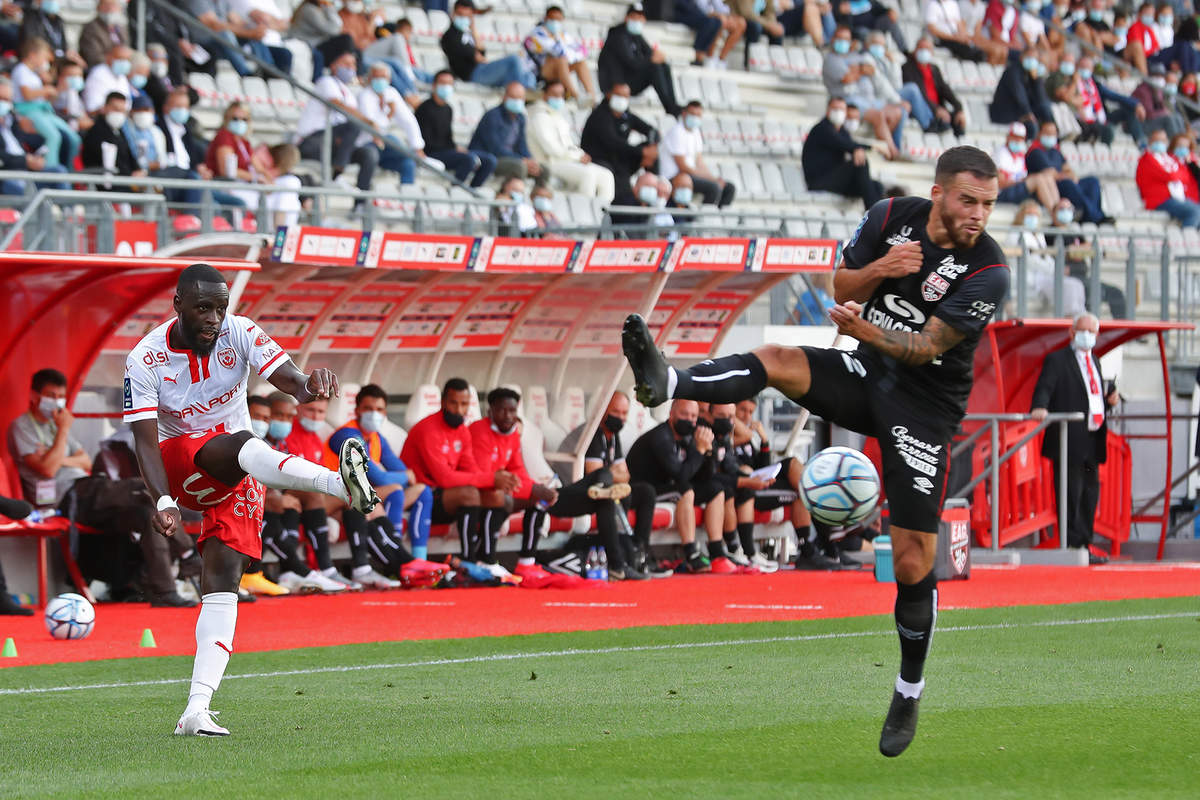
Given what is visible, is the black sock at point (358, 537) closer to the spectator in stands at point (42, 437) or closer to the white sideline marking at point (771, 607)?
the spectator in stands at point (42, 437)

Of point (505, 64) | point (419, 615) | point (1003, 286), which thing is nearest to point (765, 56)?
point (505, 64)

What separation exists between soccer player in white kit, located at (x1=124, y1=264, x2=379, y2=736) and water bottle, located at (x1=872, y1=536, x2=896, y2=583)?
9.34 metres

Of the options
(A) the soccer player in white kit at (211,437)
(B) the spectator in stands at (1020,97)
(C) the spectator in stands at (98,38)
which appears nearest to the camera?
(A) the soccer player in white kit at (211,437)

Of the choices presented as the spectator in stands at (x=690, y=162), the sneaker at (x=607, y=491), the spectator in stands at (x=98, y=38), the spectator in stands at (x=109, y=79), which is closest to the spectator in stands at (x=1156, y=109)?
the spectator in stands at (x=690, y=162)

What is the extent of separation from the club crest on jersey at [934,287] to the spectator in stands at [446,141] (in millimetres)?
14012

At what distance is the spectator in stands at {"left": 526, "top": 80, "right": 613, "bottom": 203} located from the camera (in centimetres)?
2141

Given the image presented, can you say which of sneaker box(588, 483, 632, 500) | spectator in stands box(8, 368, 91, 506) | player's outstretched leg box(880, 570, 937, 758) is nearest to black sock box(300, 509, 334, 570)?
spectator in stands box(8, 368, 91, 506)

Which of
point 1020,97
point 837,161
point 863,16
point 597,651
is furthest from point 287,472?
point 1020,97

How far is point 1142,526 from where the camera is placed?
70.1ft

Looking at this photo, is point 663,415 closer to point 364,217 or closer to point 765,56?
point 364,217

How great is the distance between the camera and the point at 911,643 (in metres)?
6.83

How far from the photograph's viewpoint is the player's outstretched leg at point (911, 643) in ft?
21.7

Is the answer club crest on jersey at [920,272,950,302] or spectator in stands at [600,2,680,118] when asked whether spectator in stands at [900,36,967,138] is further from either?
club crest on jersey at [920,272,950,302]

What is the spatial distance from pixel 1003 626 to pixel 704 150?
1431cm
